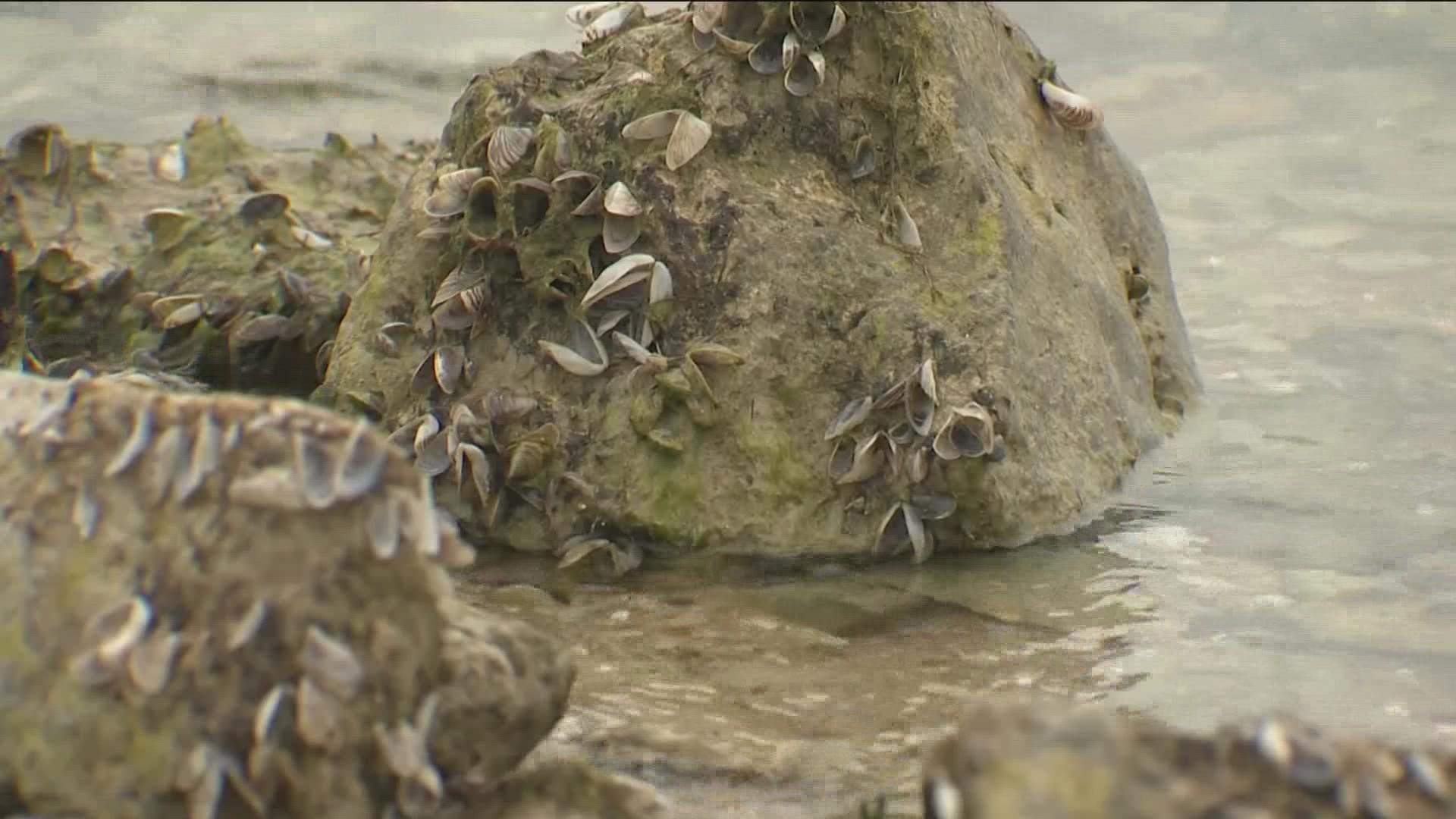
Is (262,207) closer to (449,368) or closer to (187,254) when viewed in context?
(187,254)

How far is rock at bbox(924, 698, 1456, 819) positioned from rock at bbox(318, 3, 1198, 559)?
6.53ft

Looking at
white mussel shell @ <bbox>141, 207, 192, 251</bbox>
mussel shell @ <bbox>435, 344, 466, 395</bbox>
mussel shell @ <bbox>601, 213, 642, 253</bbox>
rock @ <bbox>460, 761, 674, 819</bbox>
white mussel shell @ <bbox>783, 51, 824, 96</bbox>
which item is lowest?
rock @ <bbox>460, 761, 674, 819</bbox>

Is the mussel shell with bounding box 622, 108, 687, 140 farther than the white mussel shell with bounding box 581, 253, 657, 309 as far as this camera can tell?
Yes

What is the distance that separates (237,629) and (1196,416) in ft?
12.7

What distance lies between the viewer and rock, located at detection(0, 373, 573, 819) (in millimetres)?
2426

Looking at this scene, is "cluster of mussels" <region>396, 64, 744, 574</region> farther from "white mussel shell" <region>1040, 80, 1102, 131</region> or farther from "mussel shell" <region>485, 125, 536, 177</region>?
Result: "white mussel shell" <region>1040, 80, 1102, 131</region>

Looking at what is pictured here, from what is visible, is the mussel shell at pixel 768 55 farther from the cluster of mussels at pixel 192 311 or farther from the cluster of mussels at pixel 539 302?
the cluster of mussels at pixel 192 311

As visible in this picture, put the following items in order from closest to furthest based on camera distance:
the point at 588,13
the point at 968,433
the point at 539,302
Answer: the point at 968,433 → the point at 539,302 → the point at 588,13

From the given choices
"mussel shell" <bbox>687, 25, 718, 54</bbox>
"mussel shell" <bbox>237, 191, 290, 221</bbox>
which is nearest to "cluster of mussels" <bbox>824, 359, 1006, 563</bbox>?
"mussel shell" <bbox>687, 25, 718, 54</bbox>

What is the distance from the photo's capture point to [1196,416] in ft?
18.4

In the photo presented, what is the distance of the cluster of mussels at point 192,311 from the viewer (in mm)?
5297

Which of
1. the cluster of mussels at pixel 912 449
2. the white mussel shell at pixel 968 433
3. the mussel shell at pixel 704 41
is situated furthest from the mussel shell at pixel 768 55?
the white mussel shell at pixel 968 433

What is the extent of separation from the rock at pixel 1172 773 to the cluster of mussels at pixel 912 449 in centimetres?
198

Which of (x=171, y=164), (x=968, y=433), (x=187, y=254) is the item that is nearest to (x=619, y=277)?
(x=968, y=433)
